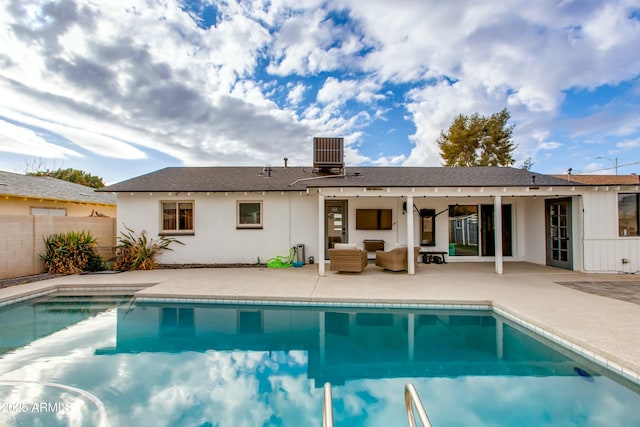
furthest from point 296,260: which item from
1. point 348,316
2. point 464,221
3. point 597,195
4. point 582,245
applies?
point 597,195

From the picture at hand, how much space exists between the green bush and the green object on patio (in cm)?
574

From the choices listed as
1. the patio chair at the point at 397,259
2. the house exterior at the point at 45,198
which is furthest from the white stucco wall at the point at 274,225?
the house exterior at the point at 45,198

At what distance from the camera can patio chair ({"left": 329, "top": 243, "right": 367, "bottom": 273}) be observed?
8.88 metres

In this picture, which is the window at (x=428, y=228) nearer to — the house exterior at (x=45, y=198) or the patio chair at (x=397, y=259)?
the patio chair at (x=397, y=259)

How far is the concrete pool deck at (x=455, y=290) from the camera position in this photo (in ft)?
14.2

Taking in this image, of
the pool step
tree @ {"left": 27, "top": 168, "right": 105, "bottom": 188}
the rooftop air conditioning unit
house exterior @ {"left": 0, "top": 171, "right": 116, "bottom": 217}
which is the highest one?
tree @ {"left": 27, "top": 168, "right": 105, "bottom": 188}

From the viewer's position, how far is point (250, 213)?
37.3ft

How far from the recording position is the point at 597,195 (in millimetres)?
9062

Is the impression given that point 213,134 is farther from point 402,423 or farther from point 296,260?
point 402,423

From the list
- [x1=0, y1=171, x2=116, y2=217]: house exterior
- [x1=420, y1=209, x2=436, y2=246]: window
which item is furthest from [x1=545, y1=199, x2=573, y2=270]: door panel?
[x1=0, y1=171, x2=116, y2=217]: house exterior

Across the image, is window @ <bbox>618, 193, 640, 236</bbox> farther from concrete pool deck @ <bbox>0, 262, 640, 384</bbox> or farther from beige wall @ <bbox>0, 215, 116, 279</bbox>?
beige wall @ <bbox>0, 215, 116, 279</bbox>

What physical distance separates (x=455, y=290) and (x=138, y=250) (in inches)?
405

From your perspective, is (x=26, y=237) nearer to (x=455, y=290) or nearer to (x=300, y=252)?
(x=300, y=252)

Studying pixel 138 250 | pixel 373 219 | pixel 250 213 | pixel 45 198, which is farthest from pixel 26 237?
pixel 373 219
